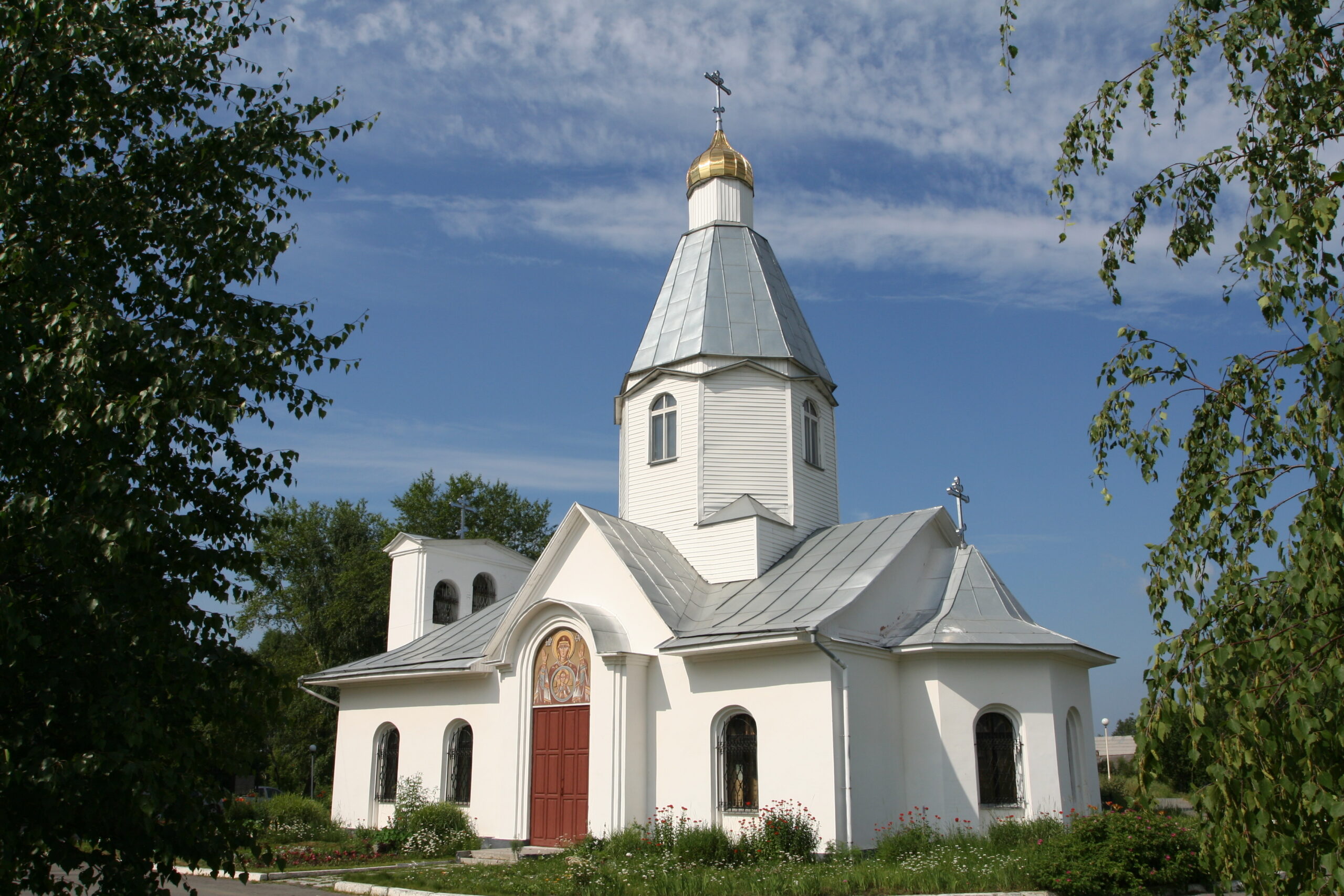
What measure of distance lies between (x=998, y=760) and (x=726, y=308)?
1019 cm

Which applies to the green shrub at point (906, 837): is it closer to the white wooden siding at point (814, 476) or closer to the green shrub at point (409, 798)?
the white wooden siding at point (814, 476)

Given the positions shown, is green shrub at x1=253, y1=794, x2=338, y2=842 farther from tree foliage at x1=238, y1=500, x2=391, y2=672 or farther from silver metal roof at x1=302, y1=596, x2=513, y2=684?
tree foliage at x1=238, y1=500, x2=391, y2=672

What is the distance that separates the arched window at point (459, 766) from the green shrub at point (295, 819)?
234cm

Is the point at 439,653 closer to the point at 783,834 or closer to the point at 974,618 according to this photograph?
the point at 783,834

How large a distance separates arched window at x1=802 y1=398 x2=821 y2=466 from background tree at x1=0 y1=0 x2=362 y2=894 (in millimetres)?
14461

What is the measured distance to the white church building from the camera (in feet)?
49.1

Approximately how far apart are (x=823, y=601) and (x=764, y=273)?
860 cm

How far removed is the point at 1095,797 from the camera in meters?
16.2

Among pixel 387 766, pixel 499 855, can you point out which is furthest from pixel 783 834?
pixel 387 766

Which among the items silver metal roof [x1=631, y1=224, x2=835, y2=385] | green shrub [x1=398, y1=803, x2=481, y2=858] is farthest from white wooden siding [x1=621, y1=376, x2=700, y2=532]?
green shrub [x1=398, y1=803, x2=481, y2=858]

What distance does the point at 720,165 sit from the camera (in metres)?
22.6

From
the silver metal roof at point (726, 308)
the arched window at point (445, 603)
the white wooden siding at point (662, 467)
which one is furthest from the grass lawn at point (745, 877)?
the arched window at point (445, 603)

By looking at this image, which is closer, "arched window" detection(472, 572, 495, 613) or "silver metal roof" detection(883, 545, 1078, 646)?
"silver metal roof" detection(883, 545, 1078, 646)

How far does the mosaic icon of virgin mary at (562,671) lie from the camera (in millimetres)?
16500
